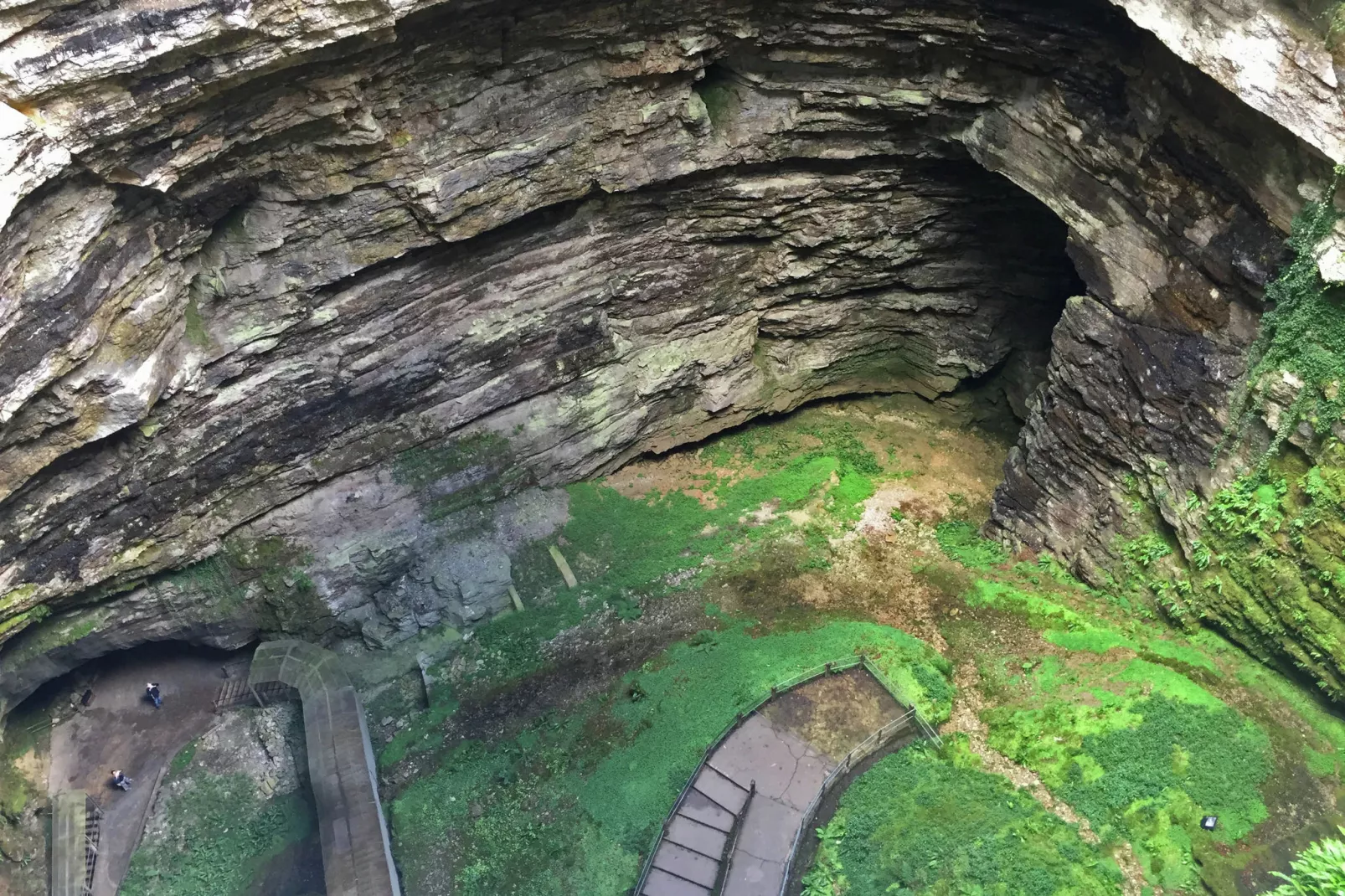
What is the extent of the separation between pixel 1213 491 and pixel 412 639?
1518 cm

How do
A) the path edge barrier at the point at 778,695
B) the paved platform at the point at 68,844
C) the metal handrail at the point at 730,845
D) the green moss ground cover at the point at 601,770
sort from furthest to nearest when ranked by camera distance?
1. the paved platform at the point at 68,844
2. the green moss ground cover at the point at 601,770
3. the path edge barrier at the point at 778,695
4. the metal handrail at the point at 730,845

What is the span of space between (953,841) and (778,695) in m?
3.59

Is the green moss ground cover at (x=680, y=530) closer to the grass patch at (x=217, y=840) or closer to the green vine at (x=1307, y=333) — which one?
the grass patch at (x=217, y=840)

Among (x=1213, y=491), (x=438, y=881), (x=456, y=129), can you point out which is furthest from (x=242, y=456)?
(x=1213, y=491)

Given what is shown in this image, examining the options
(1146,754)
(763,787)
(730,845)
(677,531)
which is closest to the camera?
(730,845)

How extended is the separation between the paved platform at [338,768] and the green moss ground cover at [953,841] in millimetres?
7503

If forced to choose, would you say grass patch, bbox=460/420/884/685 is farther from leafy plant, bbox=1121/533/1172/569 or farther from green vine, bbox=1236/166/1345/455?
green vine, bbox=1236/166/1345/455

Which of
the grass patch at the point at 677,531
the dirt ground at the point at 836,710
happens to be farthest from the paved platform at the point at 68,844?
the dirt ground at the point at 836,710

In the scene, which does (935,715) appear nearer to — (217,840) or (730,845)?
(730,845)

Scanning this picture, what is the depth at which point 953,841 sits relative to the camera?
12.7 m

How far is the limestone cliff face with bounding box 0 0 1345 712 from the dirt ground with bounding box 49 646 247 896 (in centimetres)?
208

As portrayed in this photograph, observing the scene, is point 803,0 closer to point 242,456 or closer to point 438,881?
point 242,456

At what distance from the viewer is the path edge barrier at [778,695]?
13.2m

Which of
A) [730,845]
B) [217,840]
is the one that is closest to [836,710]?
[730,845]
